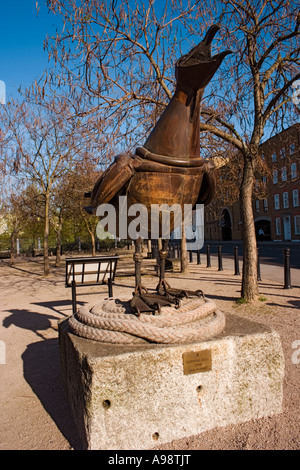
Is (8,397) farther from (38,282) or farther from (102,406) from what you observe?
(38,282)

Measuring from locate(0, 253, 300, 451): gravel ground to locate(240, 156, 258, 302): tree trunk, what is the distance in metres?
0.38

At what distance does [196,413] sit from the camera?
270 cm

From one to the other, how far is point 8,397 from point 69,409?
82 cm

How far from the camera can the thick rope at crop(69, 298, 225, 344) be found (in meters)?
2.75

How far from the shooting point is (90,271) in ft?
20.6

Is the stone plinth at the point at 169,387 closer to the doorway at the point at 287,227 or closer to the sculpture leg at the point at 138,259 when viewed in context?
the sculpture leg at the point at 138,259

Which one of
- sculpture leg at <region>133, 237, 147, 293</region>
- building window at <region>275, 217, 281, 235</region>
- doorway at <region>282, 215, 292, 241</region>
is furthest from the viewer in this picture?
building window at <region>275, 217, 281, 235</region>

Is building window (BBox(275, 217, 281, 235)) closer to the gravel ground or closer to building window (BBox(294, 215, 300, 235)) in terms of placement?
building window (BBox(294, 215, 300, 235))

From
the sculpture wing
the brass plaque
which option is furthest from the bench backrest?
the brass plaque

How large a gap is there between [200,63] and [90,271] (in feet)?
14.5

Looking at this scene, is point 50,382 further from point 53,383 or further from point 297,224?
point 297,224

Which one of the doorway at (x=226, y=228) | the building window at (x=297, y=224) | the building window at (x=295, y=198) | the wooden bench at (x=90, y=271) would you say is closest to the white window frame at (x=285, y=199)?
the building window at (x=295, y=198)

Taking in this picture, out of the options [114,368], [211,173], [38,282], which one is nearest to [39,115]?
[38,282]

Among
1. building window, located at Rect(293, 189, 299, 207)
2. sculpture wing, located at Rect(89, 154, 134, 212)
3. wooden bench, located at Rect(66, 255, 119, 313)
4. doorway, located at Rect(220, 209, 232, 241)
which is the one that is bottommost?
wooden bench, located at Rect(66, 255, 119, 313)
